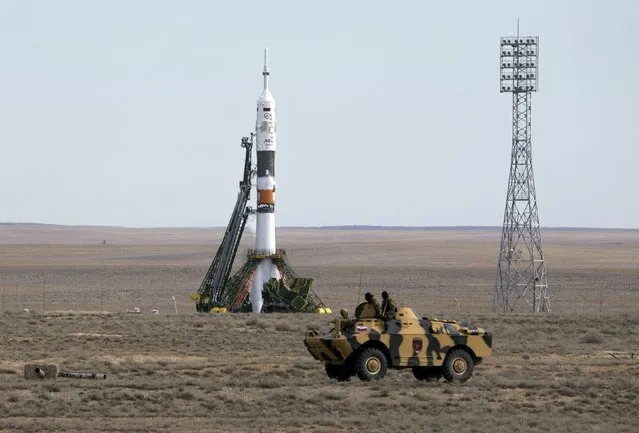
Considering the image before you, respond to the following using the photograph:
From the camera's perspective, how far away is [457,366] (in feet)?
99.5

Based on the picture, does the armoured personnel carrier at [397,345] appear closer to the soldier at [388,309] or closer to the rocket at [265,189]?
the soldier at [388,309]

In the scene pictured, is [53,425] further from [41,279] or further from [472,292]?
[41,279]

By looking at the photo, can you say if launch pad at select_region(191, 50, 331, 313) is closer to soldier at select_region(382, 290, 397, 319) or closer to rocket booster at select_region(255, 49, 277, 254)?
rocket booster at select_region(255, 49, 277, 254)

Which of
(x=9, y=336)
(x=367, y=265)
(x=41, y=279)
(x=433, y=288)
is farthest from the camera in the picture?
(x=367, y=265)

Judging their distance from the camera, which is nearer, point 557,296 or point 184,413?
point 184,413

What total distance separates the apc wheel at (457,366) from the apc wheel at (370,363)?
140 centimetres

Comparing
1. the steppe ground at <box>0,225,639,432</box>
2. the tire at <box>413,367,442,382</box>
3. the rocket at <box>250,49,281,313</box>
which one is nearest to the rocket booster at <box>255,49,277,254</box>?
the rocket at <box>250,49,281,313</box>

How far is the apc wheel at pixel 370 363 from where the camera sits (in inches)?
1169

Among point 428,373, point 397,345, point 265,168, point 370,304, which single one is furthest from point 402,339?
point 265,168

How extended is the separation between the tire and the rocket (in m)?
31.2

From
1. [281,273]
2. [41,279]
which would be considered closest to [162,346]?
[281,273]

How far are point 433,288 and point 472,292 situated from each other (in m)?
4.91

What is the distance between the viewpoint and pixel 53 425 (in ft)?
80.0

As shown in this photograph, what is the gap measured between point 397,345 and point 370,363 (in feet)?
2.25
